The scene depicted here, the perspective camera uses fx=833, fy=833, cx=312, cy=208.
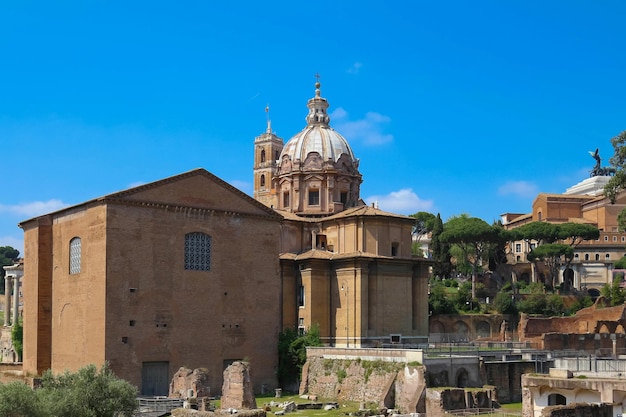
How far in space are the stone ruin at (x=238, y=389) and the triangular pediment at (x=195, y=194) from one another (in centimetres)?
1113

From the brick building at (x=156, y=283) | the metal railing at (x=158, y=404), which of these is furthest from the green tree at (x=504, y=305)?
the metal railing at (x=158, y=404)

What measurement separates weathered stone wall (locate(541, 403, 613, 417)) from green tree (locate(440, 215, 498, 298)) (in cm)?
5134

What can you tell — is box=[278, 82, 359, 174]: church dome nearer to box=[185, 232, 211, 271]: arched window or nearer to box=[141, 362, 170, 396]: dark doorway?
box=[185, 232, 211, 271]: arched window

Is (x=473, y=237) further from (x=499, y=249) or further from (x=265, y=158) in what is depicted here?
(x=265, y=158)

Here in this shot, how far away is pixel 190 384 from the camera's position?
3759cm

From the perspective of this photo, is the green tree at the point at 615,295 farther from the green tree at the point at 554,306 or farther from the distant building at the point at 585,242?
the distant building at the point at 585,242

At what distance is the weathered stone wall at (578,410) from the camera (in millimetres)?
21375

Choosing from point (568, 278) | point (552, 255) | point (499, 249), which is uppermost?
point (499, 249)

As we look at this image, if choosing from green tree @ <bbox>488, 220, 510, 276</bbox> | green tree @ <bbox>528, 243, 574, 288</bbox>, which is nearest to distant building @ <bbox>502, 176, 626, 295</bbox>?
green tree @ <bbox>528, 243, 574, 288</bbox>

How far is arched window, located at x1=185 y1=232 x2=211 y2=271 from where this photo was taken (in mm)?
43875

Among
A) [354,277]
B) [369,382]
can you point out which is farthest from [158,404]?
[354,277]

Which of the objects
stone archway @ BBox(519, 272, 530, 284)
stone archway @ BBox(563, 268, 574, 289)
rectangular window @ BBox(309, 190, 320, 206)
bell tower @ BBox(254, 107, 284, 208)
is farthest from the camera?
bell tower @ BBox(254, 107, 284, 208)

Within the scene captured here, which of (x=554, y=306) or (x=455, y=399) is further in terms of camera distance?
(x=554, y=306)

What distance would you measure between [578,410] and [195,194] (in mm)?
26674
